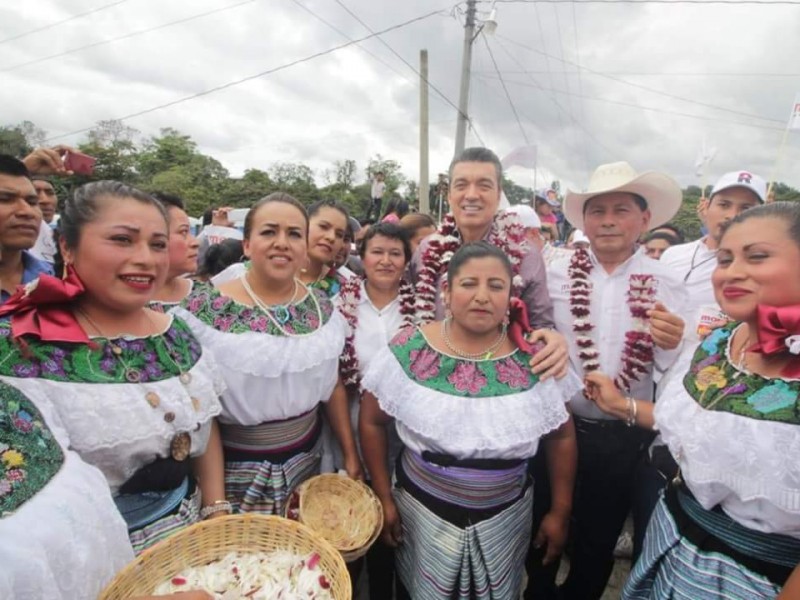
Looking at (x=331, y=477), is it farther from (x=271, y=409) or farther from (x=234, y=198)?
(x=234, y=198)

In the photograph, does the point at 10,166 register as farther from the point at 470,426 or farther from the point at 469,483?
the point at 469,483

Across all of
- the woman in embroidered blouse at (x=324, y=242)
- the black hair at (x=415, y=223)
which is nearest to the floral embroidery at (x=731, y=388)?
the woman in embroidered blouse at (x=324, y=242)

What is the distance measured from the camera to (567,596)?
9.14 ft

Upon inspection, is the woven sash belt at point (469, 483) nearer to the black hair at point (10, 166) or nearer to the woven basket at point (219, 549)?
the woven basket at point (219, 549)

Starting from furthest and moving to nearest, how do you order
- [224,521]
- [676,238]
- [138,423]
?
[676,238]
[224,521]
[138,423]

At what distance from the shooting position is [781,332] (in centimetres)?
138

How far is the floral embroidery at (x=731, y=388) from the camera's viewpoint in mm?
1398

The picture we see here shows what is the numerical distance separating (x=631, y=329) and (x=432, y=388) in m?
1.30

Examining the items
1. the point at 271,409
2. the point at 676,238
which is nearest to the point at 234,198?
the point at 676,238

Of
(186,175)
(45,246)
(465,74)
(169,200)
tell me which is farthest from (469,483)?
(186,175)

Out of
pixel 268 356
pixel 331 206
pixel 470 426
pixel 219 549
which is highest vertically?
pixel 331 206

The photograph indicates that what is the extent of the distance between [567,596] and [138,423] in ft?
8.76

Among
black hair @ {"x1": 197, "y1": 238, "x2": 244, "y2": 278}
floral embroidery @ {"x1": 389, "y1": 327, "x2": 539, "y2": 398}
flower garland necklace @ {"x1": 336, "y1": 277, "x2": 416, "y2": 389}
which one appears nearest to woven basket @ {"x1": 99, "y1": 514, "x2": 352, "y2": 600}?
floral embroidery @ {"x1": 389, "y1": 327, "x2": 539, "y2": 398}

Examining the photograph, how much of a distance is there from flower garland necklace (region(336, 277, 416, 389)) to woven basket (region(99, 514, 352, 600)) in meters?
1.12
